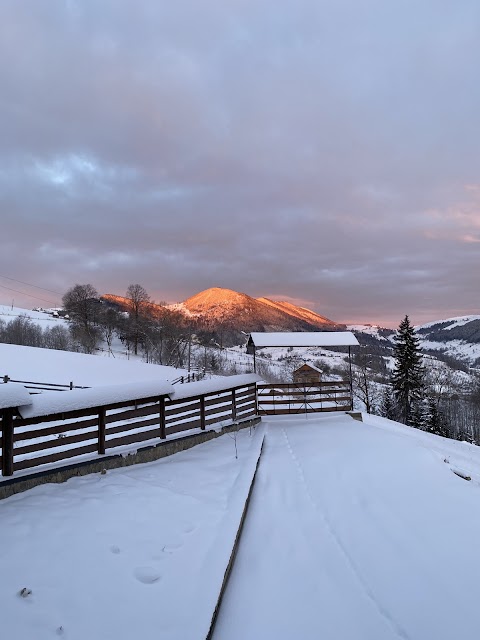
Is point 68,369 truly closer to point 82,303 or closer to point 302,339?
point 302,339

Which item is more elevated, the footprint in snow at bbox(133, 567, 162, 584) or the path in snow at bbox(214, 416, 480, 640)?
the footprint in snow at bbox(133, 567, 162, 584)

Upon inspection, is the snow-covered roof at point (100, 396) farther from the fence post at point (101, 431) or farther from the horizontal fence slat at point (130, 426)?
the horizontal fence slat at point (130, 426)

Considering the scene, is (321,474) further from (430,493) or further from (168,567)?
(168,567)

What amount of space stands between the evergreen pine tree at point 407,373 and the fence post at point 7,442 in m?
39.6

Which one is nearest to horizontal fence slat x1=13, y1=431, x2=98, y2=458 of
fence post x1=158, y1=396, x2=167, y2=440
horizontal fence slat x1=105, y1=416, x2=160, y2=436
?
horizontal fence slat x1=105, y1=416, x2=160, y2=436

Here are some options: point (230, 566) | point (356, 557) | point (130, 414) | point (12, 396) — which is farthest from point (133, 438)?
point (356, 557)

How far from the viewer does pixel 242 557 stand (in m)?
4.51

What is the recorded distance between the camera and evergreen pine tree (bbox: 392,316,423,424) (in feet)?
129

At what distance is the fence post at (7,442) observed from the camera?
583cm

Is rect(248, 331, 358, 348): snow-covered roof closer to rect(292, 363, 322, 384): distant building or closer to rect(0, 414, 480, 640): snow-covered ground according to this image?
rect(0, 414, 480, 640): snow-covered ground

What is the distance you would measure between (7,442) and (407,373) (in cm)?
4030

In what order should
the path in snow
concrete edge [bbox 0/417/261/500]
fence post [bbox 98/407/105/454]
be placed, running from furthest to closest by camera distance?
fence post [bbox 98/407/105/454] < concrete edge [bbox 0/417/261/500] < the path in snow

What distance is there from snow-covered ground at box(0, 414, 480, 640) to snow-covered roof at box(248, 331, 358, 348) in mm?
10296

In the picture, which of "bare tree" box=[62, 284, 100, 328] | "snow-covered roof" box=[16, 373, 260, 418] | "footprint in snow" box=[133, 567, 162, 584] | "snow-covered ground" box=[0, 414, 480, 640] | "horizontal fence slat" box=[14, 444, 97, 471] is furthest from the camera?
"bare tree" box=[62, 284, 100, 328]
